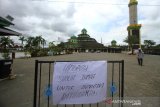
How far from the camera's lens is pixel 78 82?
14.0ft

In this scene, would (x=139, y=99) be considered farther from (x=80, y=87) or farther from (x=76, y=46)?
(x=76, y=46)

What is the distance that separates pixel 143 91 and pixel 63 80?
449 centimetres

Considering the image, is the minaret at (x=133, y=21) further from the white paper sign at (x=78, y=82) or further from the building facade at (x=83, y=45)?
the white paper sign at (x=78, y=82)

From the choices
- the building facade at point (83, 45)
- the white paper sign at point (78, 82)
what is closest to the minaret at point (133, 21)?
the building facade at point (83, 45)

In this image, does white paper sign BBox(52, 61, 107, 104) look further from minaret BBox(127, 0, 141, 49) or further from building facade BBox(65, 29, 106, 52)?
building facade BBox(65, 29, 106, 52)

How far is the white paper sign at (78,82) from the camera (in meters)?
4.19

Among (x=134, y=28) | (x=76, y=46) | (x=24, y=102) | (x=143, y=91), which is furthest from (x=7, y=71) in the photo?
(x=76, y=46)

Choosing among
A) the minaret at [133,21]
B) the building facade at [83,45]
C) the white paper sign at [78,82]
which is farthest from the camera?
the building facade at [83,45]

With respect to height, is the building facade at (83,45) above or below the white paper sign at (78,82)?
above

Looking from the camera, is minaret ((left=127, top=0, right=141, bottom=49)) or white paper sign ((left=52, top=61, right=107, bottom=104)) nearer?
white paper sign ((left=52, top=61, right=107, bottom=104))

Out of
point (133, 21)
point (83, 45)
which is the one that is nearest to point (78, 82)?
point (133, 21)

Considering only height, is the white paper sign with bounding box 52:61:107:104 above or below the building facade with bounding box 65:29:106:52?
below

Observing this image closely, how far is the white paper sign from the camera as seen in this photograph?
419cm

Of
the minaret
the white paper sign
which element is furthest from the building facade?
the white paper sign
